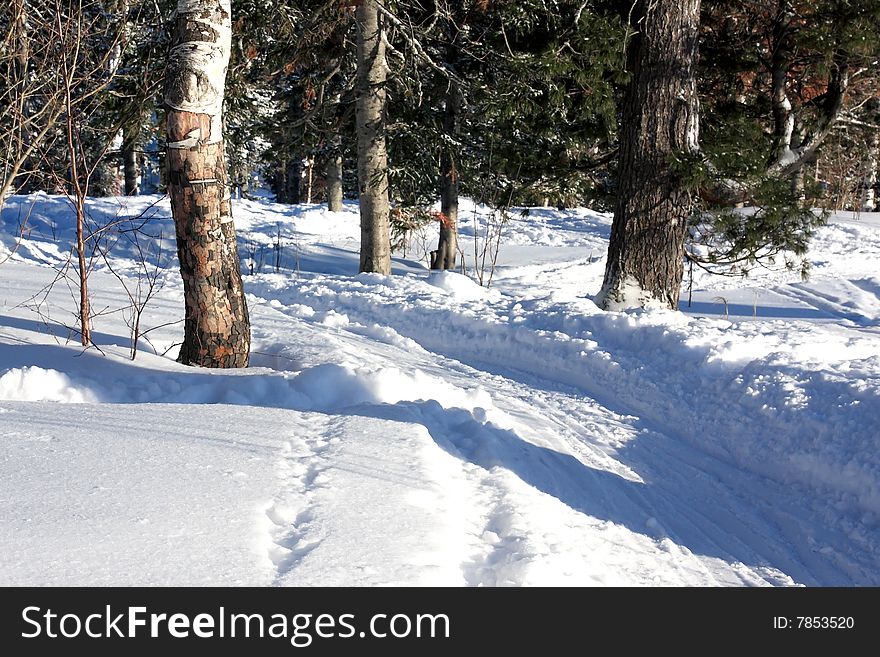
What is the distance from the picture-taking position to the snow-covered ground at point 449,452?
2770mm

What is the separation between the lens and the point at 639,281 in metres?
7.87

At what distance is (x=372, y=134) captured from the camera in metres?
11.0

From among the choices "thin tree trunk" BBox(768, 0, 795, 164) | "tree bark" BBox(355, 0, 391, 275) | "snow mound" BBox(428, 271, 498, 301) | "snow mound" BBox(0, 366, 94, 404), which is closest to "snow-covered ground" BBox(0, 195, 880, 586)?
"snow mound" BBox(0, 366, 94, 404)

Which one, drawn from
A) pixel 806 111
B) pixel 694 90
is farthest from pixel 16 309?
pixel 806 111

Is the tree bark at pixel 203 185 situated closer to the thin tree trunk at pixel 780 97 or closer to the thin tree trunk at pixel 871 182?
the thin tree trunk at pixel 780 97

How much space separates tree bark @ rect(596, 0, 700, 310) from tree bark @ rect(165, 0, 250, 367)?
13.9 feet

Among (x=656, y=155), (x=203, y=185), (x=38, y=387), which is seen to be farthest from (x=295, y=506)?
(x=656, y=155)

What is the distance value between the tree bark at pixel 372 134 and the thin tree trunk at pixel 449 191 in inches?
50.5

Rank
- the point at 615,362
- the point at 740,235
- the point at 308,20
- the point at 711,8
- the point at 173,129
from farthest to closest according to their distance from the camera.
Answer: the point at 308,20 → the point at 711,8 → the point at 740,235 → the point at 615,362 → the point at 173,129

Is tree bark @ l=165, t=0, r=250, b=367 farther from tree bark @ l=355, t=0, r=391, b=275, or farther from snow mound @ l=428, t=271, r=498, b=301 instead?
tree bark @ l=355, t=0, r=391, b=275

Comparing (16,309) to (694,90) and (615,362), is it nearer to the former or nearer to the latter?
(615,362)

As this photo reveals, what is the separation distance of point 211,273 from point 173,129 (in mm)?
1005

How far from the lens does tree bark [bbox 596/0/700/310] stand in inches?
304

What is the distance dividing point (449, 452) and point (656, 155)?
5.00m
